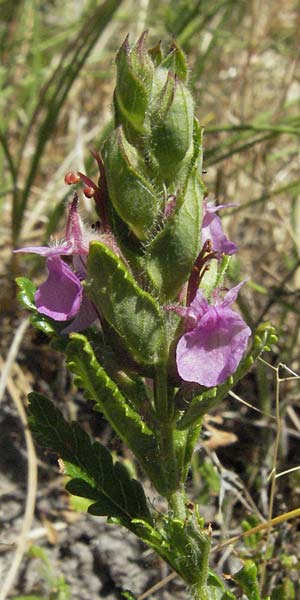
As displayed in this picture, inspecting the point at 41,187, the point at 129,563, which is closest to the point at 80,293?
the point at 129,563

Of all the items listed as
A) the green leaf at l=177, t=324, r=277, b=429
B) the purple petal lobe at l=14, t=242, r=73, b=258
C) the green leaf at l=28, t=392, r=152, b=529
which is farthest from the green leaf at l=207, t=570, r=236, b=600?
the purple petal lobe at l=14, t=242, r=73, b=258

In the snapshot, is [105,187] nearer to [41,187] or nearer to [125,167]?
[125,167]

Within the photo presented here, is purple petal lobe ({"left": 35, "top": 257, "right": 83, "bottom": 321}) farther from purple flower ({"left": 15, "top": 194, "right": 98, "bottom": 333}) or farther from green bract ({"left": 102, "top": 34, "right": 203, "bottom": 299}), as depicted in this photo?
green bract ({"left": 102, "top": 34, "right": 203, "bottom": 299})

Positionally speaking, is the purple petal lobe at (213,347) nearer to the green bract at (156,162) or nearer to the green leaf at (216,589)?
the green bract at (156,162)

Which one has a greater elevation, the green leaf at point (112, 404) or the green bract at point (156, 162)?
the green bract at point (156, 162)

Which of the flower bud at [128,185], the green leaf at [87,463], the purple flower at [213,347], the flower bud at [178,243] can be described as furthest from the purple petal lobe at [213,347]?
the green leaf at [87,463]

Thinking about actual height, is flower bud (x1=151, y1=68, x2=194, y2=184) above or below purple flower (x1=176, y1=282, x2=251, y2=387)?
above
